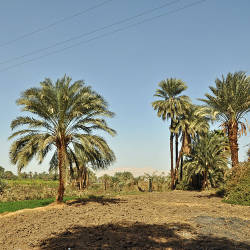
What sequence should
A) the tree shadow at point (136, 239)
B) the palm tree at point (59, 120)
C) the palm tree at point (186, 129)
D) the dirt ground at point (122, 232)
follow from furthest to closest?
the palm tree at point (186, 129), the palm tree at point (59, 120), the dirt ground at point (122, 232), the tree shadow at point (136, 239)

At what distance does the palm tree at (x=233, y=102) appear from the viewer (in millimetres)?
19375

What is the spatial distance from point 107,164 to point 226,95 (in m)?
10.6

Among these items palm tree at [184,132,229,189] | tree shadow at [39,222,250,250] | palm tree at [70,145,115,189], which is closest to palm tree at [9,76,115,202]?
palm tree at [70,145,115,189]

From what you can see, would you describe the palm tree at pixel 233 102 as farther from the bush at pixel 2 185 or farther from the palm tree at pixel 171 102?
the bush at pixel 2 185

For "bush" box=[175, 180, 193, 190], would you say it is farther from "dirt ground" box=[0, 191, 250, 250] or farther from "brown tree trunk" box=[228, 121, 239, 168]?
"dirt ground" box=[0, 191, 250, 250]

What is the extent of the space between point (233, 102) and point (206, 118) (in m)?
→ 10.4

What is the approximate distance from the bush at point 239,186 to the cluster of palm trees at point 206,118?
117 cm

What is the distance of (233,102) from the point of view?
19516 millimetres

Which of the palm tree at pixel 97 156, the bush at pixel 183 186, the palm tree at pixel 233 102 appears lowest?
the bush at pixel 183 186

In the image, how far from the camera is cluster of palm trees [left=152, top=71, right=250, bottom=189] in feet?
64.3

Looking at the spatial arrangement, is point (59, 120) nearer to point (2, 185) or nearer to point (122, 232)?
point (122, 232)

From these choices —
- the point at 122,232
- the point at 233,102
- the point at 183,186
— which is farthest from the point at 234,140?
the point at 122,232

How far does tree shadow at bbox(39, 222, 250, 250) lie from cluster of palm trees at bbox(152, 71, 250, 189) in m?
12.4

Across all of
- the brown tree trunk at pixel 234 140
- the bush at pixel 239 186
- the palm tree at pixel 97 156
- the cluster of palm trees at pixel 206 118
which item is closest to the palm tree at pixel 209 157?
the cluster of palm trees at pixel 206 118
